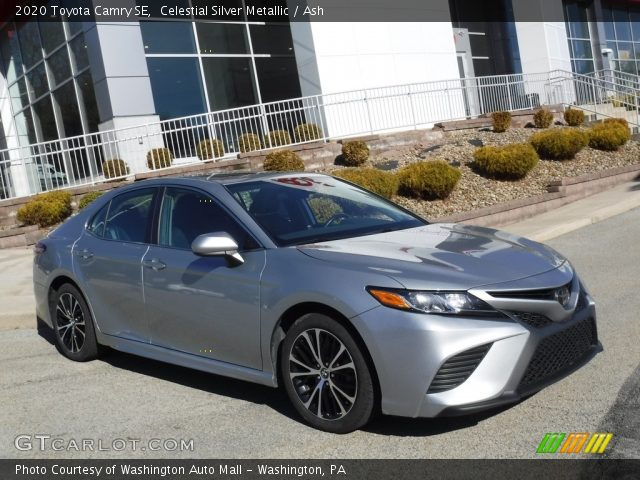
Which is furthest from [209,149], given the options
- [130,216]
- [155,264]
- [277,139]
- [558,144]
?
[155,264]

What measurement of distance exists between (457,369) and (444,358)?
4.0 inches

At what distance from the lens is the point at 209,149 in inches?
703

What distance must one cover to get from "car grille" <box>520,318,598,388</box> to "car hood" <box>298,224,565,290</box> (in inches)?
15.1

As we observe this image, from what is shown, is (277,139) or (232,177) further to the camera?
(277,139)

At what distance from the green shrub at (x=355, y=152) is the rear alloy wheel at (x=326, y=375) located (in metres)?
12.5

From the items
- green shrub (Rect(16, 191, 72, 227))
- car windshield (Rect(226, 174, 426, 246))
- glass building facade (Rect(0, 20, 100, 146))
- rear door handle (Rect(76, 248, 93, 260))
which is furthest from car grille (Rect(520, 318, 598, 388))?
glass building facade (Rect(0, 20, 100, 146))

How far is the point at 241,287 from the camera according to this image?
4.77 m

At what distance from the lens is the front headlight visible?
403cm

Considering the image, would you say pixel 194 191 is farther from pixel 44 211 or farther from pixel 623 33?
pixel 623 33

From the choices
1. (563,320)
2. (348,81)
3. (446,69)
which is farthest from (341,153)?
(563,320)

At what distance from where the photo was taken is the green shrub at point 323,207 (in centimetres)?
532

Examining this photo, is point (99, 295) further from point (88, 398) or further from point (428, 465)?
point (428, 465)

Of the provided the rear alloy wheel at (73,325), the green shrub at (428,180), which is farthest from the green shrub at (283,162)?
the rear alloy wheel at (73,325)

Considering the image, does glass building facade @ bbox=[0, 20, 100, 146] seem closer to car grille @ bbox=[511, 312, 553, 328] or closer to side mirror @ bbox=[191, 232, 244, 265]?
side mirror @ bbox=[191, 232, 244, 265]
